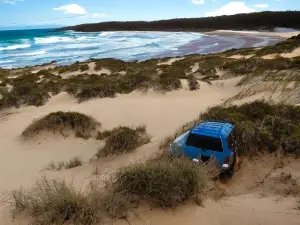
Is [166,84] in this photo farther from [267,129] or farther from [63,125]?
[267,129]

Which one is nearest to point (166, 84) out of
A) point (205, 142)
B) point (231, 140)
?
point (231, 140)

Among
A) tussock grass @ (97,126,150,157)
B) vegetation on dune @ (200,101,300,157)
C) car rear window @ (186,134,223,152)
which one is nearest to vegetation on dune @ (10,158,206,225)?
car rear window @ (186,134,223,152)

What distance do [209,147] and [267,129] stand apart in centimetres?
250

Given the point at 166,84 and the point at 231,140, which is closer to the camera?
the point at 231,140

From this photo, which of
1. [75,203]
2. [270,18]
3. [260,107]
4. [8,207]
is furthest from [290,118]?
[270,18]

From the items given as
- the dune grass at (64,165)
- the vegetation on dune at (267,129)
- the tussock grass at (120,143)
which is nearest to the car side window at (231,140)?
the vegetation on dune at (267,129)

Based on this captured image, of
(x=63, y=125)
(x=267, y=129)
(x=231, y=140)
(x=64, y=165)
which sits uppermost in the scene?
(x=231, y=140)

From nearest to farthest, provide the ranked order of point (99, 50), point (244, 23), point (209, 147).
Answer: point (209, 147), point (99, 50), point (244, 23)

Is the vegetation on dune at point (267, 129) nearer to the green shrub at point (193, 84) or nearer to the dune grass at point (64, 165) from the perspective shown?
the dune grass at point (64, 165)

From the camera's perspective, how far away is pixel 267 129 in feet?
29.1

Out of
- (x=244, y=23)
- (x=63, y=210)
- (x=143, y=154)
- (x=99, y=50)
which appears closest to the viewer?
(x=63, y=210)

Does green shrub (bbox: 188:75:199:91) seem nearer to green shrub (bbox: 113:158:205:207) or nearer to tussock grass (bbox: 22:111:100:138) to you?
tussock grass (bbox: 22:111:100:138)

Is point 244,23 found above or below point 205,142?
above

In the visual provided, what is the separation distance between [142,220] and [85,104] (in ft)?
34.1
